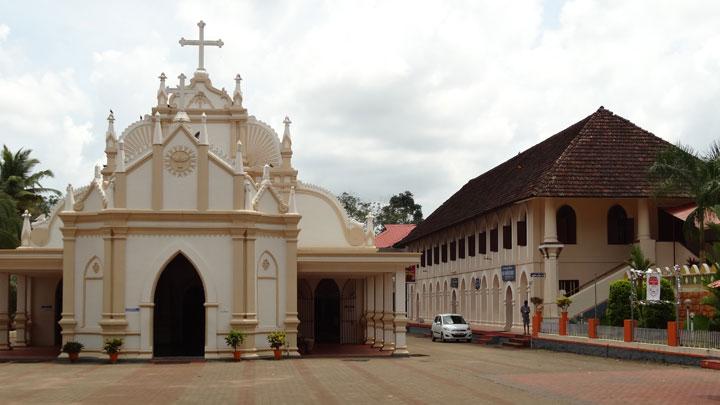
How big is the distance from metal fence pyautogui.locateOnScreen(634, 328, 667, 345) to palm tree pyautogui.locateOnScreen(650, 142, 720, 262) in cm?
526

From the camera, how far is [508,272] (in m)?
41.6

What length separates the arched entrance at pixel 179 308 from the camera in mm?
32781

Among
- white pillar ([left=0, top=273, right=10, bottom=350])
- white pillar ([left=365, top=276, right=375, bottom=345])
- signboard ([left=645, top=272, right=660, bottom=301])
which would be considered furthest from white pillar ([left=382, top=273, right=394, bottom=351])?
white pillar ([left=0, top=273, right=10, bottom=350])

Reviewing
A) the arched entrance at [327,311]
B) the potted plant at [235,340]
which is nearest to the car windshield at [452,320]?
the arched entrance at [327,311]

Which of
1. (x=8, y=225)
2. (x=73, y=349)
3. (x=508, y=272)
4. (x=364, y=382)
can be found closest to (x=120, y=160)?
(x=73, y=349)

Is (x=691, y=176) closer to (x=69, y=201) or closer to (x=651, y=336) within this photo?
(x=651, y=336)

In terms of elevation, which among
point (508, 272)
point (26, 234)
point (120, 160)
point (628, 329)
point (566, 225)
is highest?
point (120, 160)

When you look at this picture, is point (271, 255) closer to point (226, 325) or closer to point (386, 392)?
point (226, 325)

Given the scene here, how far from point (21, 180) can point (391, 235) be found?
48.2 meters

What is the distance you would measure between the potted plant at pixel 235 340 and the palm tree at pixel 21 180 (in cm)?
2572

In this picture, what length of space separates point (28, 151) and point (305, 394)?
3657cm

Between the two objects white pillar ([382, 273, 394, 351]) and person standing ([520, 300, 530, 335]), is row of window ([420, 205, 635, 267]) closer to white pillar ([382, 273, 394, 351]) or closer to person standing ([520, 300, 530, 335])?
person standing ([520, 300, 530, 335])

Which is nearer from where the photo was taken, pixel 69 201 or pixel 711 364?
pixel 711 364

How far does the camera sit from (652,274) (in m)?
27.4
